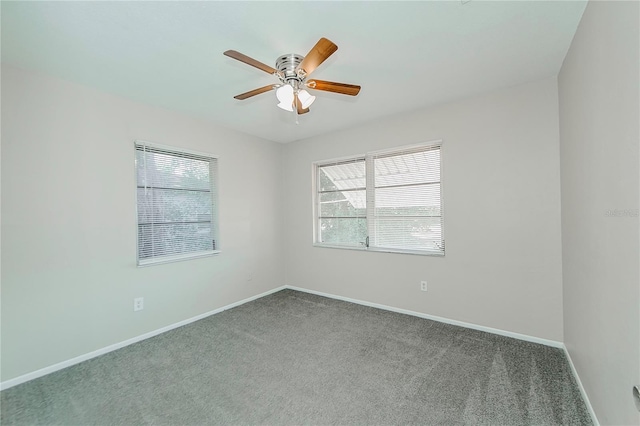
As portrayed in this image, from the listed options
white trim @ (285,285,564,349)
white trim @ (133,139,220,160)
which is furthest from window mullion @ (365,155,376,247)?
white trim @ (133,139,220,160)

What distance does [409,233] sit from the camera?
341cm

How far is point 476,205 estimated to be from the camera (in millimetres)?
2898

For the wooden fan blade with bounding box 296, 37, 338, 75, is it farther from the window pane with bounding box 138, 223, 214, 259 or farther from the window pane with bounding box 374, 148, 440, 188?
the window pane with bounding box 138, 223, 214, 259

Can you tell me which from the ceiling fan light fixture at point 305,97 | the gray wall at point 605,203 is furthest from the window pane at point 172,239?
the gray wall at point 605,203

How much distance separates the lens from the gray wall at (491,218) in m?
2.53

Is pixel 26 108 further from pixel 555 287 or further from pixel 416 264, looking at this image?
pixel 555 287

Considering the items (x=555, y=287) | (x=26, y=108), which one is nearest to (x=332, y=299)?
(x=555, y=287)

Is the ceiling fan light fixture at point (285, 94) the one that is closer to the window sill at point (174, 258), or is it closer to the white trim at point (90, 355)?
the window sill at point (174, 258)

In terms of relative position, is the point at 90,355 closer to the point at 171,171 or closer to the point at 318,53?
the point at 171,171

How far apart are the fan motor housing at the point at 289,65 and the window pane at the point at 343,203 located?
2.18m

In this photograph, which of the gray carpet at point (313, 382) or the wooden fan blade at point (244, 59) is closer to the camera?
the wooden fan blade at point (244, 59)

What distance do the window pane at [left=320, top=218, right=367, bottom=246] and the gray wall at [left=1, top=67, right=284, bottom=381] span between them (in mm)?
1858

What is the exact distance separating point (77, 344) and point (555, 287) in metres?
4.47

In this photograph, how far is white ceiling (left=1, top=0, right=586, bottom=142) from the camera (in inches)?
63.7
